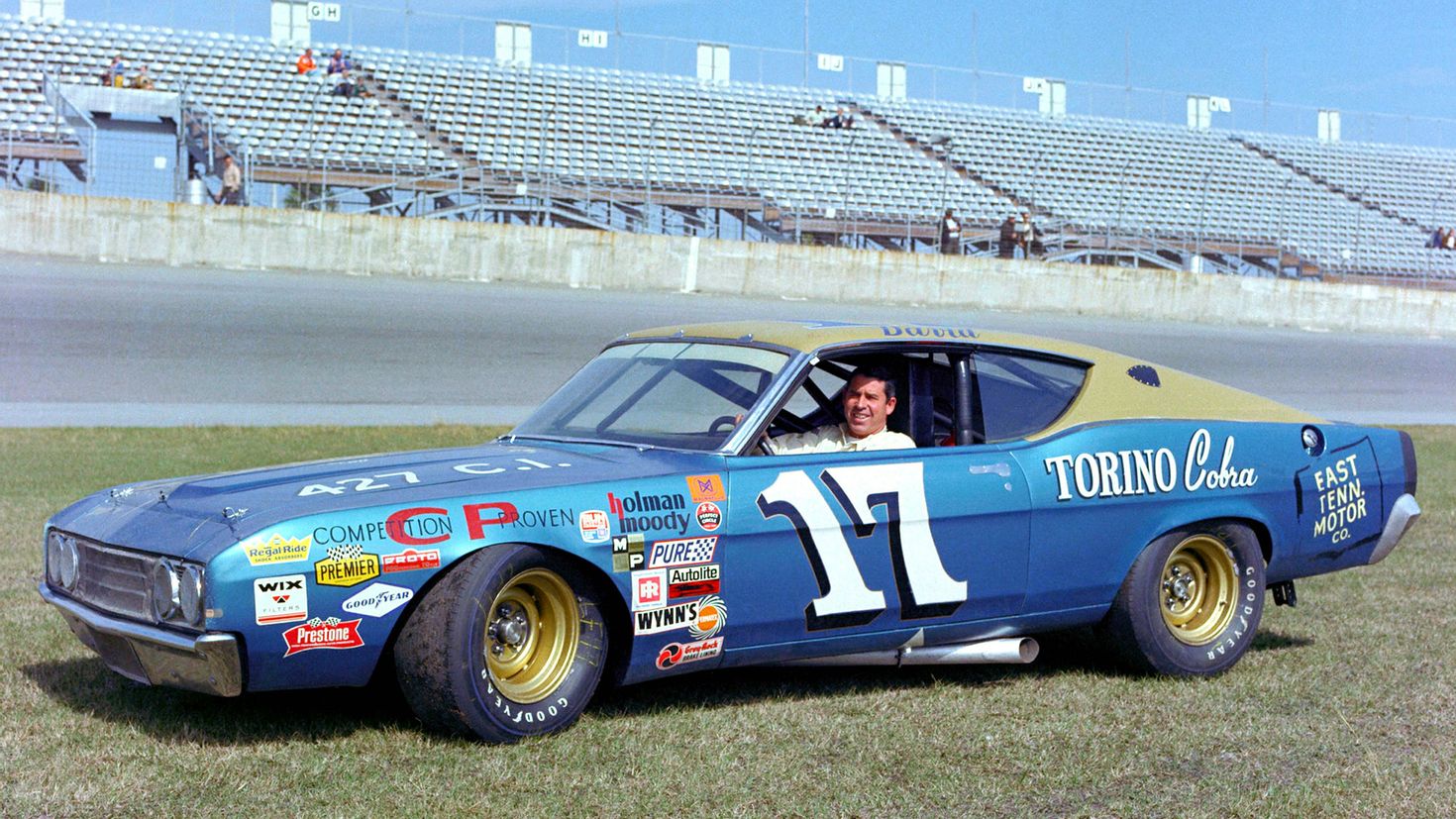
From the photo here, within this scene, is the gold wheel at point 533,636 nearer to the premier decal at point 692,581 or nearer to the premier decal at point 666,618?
the premier decal at point 666,618

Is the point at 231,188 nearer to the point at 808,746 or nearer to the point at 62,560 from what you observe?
the point at 62,560

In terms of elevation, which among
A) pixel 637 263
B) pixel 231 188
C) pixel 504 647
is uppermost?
pixel 231 188

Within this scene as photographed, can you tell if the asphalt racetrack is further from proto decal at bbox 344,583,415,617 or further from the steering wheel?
proto decal at bbox 344,583,415,617

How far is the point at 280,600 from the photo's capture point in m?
3.82

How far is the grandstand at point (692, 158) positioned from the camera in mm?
24266

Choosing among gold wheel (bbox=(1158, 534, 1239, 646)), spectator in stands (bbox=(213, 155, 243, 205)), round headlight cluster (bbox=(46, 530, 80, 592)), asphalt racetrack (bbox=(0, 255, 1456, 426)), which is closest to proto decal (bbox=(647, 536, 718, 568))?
round headlight cluster (bbox=(46, 530, 80, 592))

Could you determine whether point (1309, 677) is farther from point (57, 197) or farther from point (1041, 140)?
point (1041, 140)

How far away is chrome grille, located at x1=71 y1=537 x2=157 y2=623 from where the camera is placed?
3986 millimetres

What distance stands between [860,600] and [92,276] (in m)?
16.1

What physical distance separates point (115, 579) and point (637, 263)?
18.8 meters

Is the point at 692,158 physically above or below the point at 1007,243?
above

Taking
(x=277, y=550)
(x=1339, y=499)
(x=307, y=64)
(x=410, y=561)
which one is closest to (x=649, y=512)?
(x=410, y=561)

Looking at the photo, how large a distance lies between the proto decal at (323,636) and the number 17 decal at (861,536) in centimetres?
131

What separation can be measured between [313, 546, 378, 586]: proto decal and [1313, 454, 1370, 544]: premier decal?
3781 mm
